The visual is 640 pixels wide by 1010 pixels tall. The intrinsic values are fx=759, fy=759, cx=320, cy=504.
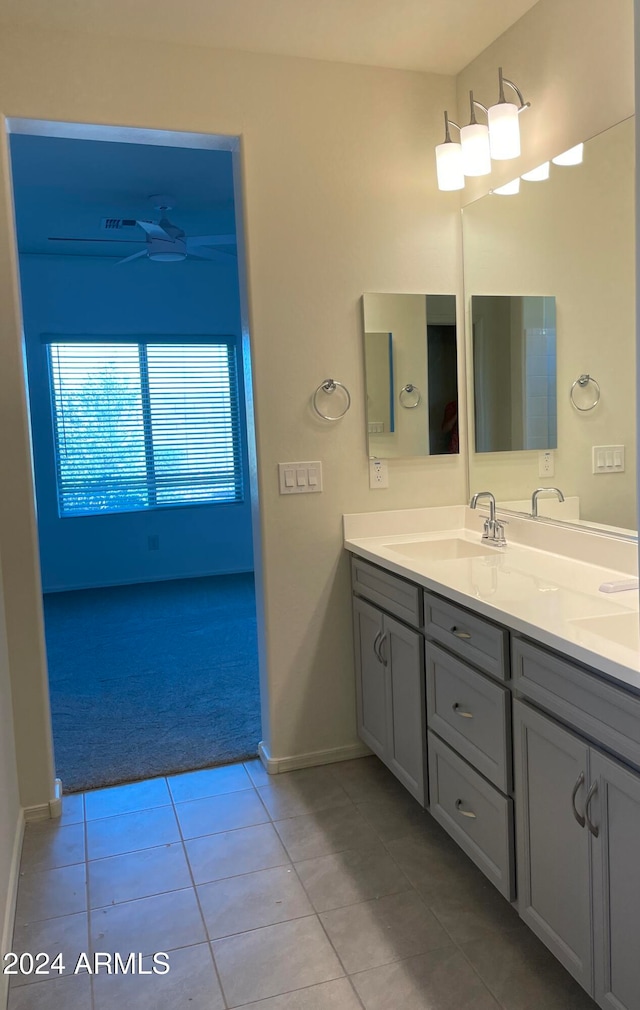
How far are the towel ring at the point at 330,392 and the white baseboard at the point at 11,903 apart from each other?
1.76 meters

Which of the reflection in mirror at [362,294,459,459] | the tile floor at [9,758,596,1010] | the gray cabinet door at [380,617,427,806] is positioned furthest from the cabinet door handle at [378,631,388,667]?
the reflection in mirror at [362,294,459,459]

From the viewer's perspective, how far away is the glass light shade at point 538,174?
248 cm

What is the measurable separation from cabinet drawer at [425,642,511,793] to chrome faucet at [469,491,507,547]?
0.63 metres

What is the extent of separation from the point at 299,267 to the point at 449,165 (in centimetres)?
66

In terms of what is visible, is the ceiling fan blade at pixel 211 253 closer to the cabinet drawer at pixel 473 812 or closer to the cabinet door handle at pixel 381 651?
the cabinet door handle at pixel 381 651

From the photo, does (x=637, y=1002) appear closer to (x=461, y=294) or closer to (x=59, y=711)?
(x=461, y=294)

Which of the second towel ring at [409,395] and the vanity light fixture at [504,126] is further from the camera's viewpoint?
the second towel ring at [409,395]

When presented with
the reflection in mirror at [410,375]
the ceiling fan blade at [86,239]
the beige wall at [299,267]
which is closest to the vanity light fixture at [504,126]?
the beige wall at [299,267]

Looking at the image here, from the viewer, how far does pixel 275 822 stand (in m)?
2.60

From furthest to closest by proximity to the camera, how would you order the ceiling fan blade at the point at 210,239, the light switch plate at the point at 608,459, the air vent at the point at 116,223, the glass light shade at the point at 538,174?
the air vent at the point at 116,223
the ceiling fan blade at the point at 210,239
the glass light shade at the point at 538,174
the light switch plate at the point at 608,459

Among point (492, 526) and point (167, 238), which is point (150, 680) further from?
Result: point (167, 238)

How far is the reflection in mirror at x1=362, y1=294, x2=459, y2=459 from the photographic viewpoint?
9.66 feet

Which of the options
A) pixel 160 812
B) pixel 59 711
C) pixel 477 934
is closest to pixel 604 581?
pixel 477 934

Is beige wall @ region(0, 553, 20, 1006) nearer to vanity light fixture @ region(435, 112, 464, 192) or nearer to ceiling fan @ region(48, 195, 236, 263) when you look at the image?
vanity light fixture @ region(435, 112, 464, 192)
